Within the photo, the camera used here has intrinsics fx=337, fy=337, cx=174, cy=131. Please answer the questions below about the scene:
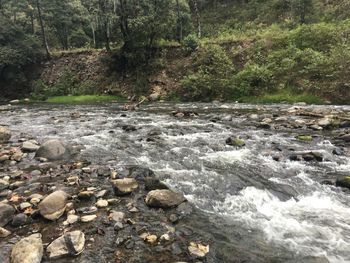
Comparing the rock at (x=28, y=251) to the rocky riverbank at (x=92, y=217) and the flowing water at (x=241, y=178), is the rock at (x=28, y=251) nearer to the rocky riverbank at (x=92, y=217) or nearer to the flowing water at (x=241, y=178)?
the rocky riverbank at (x=92, y=217)

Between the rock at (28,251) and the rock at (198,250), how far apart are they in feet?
10.3

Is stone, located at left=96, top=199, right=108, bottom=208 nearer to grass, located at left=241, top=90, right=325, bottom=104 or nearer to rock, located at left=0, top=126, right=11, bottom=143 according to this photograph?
rock, located at left=0, top=126, right=11, bottom=143

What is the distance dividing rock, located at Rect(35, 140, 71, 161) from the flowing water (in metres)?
0.84

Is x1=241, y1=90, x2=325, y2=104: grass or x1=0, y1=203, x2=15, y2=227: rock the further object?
x1=241, y1=90, x2=325, y2=104: grass

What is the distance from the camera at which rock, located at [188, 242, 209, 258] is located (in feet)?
23.3

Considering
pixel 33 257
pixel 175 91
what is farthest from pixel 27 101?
pixel 33 257

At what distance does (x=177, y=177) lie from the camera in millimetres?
11508

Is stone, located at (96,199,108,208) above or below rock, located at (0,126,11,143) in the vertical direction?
above

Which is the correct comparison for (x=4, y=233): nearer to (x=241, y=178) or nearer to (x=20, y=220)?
(x=20, y=220)

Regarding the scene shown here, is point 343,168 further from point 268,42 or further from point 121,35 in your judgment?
point 121,35

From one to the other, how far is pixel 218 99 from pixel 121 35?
16231mm

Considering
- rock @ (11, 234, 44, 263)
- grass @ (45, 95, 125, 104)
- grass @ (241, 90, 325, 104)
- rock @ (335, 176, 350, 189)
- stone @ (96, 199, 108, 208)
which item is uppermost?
rock @ (11, 234, 44, 263)

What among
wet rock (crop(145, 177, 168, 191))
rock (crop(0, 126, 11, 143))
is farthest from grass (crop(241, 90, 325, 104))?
wet rock (crop(145, 177, 168, 191))

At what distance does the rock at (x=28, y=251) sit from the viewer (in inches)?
268
